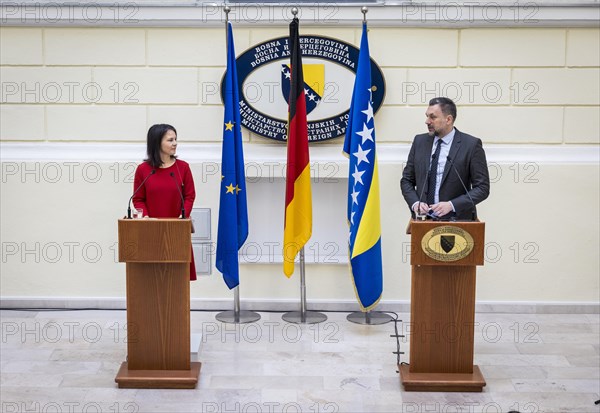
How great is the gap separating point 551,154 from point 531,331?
1434 mm

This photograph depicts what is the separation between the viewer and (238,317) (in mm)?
7156

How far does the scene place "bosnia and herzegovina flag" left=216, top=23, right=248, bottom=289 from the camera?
671 centimetres

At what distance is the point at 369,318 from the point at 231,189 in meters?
1.50

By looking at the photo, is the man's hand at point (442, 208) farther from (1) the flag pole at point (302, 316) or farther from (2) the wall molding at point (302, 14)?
(2) the wall molding at point (302, 14)

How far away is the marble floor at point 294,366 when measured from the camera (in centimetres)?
538

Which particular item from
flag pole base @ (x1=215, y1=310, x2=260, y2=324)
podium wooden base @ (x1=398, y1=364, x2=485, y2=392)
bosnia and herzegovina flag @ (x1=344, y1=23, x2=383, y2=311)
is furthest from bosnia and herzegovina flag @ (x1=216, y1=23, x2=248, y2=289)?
podium wooden base @ (x1=398, y1=364, x2=485, y2=392)

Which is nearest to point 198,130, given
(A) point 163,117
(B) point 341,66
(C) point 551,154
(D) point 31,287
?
(A) point 163,117

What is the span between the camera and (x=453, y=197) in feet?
19.3

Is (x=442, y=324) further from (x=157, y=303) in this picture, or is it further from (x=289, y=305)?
(x=289, y=305)

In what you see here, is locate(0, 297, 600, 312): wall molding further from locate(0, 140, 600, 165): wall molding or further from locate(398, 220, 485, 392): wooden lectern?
locate(398, 220, 485, 392): wooden lectern

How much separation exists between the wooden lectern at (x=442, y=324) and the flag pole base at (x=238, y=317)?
5.91 ft

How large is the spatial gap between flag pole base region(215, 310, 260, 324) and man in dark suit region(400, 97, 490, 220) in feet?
6.19

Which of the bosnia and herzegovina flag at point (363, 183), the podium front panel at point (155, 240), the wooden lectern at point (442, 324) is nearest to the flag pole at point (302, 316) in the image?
the bosnia and herzegovina flag at point (363, 183)

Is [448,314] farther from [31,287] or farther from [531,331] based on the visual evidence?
[31,287]
